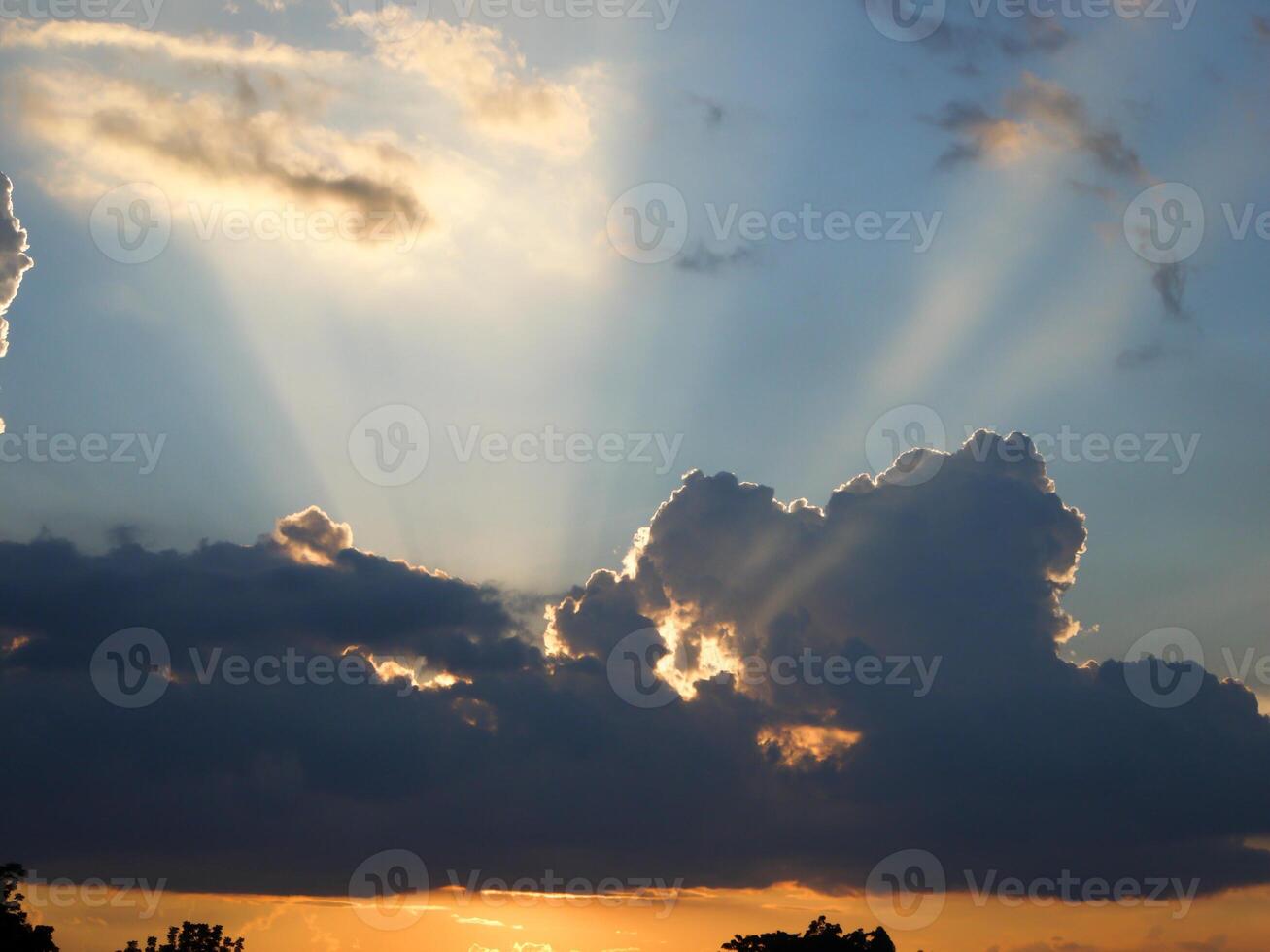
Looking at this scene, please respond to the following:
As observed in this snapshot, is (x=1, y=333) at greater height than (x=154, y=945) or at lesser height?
greater

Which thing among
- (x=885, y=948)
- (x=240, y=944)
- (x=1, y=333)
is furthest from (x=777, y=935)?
(x=1, y=333)

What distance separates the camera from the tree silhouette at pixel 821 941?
550 feet

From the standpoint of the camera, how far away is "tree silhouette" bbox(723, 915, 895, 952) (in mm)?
167750

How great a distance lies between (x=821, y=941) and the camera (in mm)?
168750

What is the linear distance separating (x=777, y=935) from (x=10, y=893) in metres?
→ 100

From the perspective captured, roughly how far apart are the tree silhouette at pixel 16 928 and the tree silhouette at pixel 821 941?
297 feet

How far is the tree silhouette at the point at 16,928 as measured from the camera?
13300cm

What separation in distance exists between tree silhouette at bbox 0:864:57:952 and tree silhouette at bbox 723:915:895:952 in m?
90.6

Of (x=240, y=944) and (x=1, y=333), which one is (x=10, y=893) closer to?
(x=240, y=944)

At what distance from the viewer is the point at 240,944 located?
654ft

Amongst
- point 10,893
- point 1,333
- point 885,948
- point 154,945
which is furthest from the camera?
point 154,945

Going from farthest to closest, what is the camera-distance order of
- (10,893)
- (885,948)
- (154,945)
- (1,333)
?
(154,945)
(885,948)
(10,893)
(1,333)

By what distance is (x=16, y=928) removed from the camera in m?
137

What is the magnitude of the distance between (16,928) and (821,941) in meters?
101
